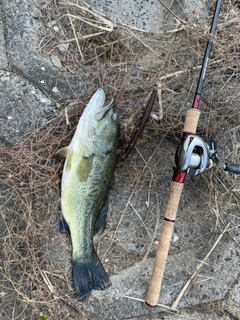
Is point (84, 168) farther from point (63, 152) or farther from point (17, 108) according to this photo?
point (17, 108)

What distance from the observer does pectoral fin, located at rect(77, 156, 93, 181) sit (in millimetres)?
2400

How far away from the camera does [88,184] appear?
244 centimetres

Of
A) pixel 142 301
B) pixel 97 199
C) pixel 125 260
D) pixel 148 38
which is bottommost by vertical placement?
pixel 142 301

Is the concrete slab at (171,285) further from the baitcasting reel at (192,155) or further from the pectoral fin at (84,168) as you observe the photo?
the baitcasting reel at (192,155)

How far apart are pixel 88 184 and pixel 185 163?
67 centimetres

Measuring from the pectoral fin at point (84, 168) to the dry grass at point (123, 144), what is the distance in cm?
24

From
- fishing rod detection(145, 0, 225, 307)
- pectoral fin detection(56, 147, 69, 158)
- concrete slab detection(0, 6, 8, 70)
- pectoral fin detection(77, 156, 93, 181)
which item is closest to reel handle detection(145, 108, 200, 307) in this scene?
fishing rod detection(145, 0, 225, 307)

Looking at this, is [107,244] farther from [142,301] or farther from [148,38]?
[148,38]

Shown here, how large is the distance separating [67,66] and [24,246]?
1283 mm

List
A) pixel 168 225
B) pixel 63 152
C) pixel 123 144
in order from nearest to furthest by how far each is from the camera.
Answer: pixel 168 225 → pixel 63 152 → pixel 123 144

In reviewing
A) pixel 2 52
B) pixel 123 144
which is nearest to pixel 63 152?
pixel 123 144

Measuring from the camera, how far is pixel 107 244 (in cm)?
269

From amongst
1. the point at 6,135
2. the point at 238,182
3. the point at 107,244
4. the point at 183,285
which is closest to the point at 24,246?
the point at 107,244

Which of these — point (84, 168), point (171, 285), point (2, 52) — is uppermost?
point (2, 52)
